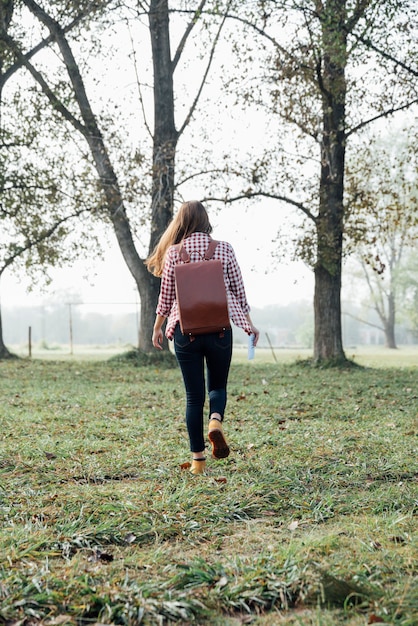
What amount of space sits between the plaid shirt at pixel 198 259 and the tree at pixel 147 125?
11.6 m

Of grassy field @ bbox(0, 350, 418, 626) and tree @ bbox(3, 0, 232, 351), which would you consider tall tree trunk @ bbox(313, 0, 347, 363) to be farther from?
grassy field @ bbox(0, 350, 418, 626)

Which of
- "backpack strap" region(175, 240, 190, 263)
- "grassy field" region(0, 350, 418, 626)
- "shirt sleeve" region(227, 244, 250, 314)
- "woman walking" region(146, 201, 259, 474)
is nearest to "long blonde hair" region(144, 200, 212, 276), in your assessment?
"woman walking" region(146, 201, 259, 474)

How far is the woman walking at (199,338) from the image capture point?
4.98m

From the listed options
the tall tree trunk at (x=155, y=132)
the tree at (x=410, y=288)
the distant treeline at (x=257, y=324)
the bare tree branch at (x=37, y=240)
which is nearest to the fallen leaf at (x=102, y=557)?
the tall tree trunk at (x=155, y=132)

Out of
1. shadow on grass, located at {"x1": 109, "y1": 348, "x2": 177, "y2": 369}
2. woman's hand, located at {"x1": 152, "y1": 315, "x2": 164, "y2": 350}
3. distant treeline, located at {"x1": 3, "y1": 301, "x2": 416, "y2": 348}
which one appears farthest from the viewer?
distant treeline, located at {"x1": 3, "y1": 301, "x2": 416, "y2": 348}

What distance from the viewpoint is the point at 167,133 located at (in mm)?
17234

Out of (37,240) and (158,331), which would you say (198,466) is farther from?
(37,240)

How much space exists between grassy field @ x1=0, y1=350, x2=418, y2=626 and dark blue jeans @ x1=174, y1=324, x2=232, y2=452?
42 cm

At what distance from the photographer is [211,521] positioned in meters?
3.94

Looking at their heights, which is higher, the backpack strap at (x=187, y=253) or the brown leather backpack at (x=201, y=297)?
the backpack strap at (x=187, y=253)

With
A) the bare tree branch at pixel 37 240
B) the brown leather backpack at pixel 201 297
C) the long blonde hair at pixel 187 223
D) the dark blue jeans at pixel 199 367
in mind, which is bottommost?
the dark blue jeans at pixel 199 367

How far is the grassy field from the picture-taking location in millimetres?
2744

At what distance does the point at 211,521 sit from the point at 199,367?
1363mm

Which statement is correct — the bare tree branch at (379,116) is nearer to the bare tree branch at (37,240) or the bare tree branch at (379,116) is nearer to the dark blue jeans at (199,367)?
the bare tree branch at (37,240)
